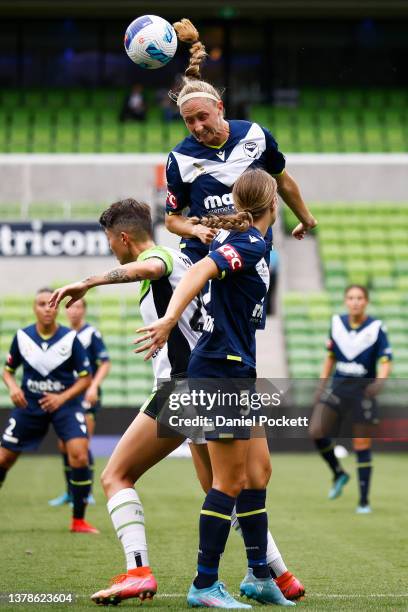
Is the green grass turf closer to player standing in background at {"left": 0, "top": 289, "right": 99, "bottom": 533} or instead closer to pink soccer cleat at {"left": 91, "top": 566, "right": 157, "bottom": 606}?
pink soccer cleat at {"left": 91, "top": 566, "right": 157, "bottom": 606}

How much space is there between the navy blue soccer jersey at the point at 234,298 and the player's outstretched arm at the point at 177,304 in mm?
92

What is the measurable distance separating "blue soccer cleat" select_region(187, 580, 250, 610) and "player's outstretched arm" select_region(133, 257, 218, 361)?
1.07m

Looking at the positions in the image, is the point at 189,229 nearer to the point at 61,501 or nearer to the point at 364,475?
the point at 364,475

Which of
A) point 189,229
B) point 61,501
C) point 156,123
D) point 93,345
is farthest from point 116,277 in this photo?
point 156,123

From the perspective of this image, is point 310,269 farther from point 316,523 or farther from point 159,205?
point 316,523

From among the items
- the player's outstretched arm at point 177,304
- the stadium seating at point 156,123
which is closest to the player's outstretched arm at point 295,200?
the player's outstretched arm at point 177,304

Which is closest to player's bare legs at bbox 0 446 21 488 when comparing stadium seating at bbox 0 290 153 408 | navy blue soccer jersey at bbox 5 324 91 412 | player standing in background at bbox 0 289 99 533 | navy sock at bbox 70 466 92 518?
player standing in background at bbox 0 289 99 533

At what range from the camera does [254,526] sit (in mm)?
5188

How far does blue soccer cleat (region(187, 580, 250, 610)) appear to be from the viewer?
488 centimetres

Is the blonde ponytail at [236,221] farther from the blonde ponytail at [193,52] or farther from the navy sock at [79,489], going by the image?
the navy sock at [79,489]

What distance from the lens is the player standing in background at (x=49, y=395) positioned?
27.9 feet

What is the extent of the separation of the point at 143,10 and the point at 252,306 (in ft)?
61.7

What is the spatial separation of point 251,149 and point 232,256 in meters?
1.16

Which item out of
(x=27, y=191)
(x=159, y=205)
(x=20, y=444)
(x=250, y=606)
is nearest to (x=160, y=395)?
(x=250, y=606)
